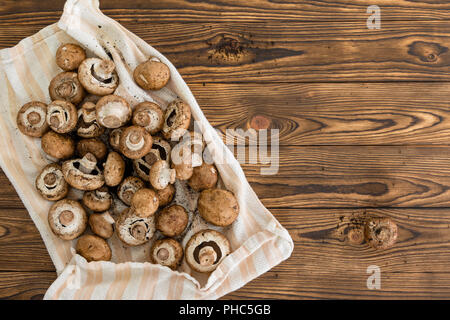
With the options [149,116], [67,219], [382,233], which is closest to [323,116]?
[382,233]

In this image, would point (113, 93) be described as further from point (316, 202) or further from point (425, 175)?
point (425, 175)

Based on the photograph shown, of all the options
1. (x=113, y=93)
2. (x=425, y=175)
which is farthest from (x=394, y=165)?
(x=113, y=93)

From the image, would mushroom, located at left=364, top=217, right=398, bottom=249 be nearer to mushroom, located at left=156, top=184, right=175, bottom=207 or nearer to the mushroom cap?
the mushroom cap

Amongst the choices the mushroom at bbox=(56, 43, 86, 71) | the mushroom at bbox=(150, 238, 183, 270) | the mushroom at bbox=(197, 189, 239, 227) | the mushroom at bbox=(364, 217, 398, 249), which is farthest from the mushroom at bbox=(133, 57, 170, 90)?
the mushroom at bbox=(364, 217, 398, 249)

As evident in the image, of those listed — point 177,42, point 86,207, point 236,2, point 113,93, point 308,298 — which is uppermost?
point 236,2

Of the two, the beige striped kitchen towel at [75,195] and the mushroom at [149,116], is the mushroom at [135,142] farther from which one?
the beige striped kitchen towel at [75,195]

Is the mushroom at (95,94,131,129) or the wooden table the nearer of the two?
the mushroom at (95,94,131,129)

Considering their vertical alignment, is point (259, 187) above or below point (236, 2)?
below
